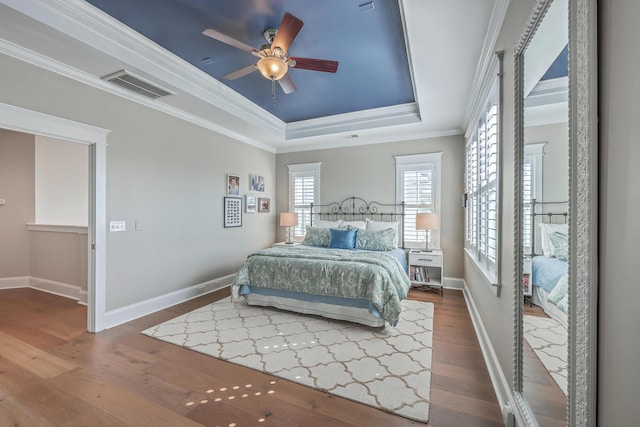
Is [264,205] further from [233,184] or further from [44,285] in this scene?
[44,285]

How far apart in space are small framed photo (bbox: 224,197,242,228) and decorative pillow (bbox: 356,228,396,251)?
227 cm

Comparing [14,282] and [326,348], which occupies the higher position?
[14,282]

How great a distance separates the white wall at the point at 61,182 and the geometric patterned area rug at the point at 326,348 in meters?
2.76

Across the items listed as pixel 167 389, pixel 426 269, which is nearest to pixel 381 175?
pixel 426 269

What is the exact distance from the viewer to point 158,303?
3.82 meters

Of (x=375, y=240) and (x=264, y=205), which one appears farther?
(x=264, y=205)

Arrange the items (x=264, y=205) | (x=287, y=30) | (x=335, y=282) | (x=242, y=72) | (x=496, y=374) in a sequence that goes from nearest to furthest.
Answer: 1. (x=496, y=374)
2. (x=287, y=30)
3. (x=242, y=72)
4. (x=335, y=282)
5. (x=264, y=205)

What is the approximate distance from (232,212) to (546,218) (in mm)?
4695

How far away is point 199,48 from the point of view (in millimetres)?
2990

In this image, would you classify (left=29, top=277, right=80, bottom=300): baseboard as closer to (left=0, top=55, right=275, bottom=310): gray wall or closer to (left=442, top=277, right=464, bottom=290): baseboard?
(left=0, top=55, right=275, bottom=310): gray wall

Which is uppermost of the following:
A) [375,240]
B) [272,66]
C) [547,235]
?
[272,66]

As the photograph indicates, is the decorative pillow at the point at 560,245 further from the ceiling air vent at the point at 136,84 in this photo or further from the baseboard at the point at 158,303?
the baseboard at the point at 158,303

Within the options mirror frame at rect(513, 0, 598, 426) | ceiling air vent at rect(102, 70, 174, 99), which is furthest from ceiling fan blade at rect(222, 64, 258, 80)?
mirror frame at rect(513, 0, 598, 426)

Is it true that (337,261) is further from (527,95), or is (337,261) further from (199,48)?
(199,48)
